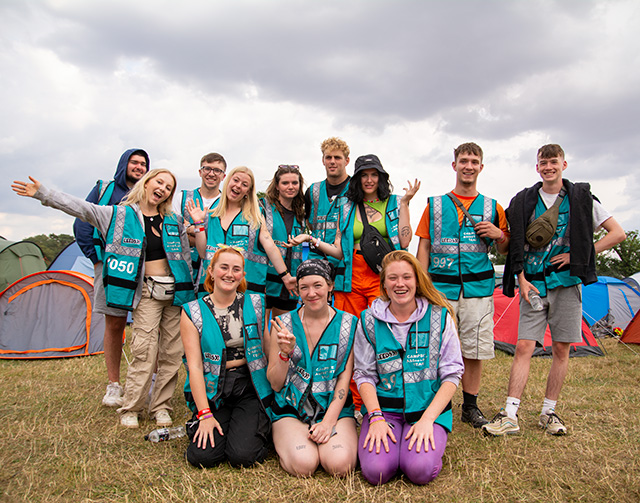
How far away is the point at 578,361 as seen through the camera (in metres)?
7.25

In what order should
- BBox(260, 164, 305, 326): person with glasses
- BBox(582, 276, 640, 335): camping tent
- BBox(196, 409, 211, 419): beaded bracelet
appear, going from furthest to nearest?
1. BBox(582, 276, 640, 335): camping tent
2. BBox(260, 164, 305, 326): person with glasses
3. BBox(196, 409, 211, 419): beaded bracelet

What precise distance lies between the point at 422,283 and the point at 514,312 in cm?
617

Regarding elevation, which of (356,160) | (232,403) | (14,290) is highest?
(356,160)

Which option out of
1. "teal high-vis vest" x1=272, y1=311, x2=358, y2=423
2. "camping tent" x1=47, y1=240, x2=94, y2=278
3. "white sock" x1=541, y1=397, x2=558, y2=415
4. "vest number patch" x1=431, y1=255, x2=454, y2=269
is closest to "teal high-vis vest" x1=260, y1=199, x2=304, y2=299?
"teal high-vis vest" x1=272, y1=311, x2=358, y2=423

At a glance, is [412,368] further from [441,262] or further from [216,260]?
[216,260]

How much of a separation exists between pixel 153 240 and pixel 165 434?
1687 millimetres

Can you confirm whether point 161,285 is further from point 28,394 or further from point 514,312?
point 514,312

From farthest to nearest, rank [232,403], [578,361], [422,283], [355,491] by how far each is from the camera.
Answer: [578,361] < [232,403] < [422,283] < [355,491]

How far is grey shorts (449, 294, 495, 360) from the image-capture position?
3912 mm

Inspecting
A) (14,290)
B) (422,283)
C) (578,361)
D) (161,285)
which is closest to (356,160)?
(422,283)

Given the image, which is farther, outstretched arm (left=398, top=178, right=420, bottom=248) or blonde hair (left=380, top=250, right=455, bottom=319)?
outstretched arm (left=398, top=178, right=420, bottom=248)

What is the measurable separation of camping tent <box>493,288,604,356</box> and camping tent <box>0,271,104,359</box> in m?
7.20

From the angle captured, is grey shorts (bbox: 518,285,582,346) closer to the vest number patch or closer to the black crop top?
the vest number patch

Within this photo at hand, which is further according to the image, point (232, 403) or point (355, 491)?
point (232, 403)
